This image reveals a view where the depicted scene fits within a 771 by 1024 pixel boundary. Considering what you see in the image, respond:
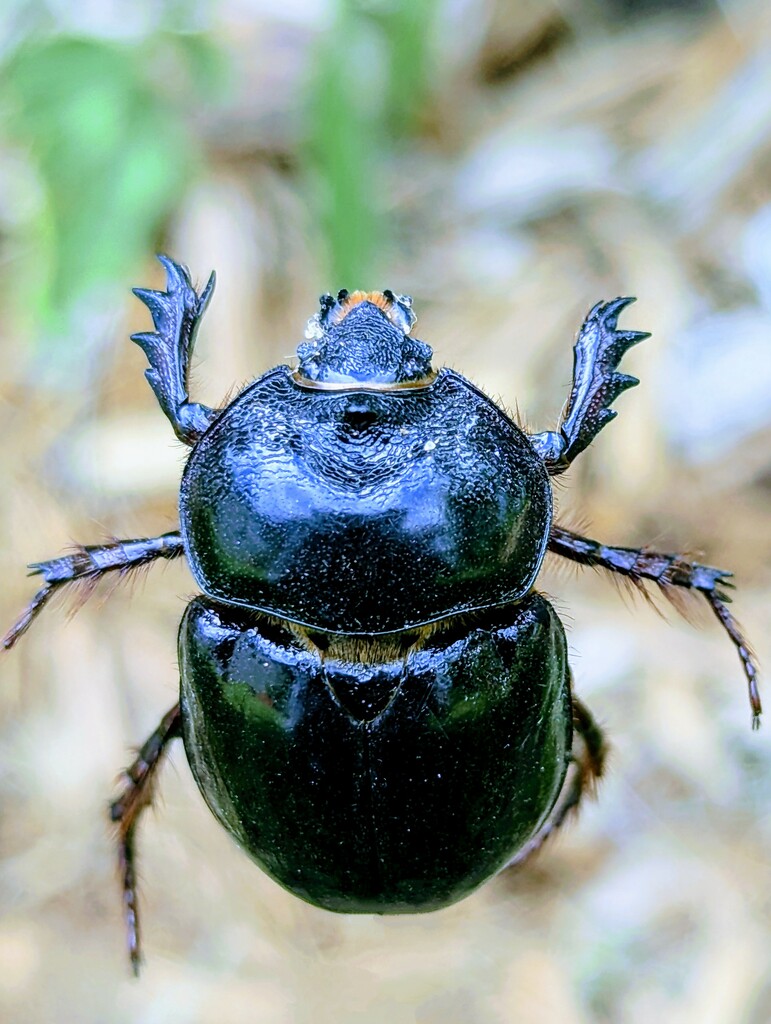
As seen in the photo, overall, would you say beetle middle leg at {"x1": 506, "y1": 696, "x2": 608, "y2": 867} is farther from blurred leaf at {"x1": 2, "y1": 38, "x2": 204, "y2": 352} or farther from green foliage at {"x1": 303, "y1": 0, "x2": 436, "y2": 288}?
blurred leaf at {"x1": 2, "y1": 38, "x2": 204, "y2": 352}

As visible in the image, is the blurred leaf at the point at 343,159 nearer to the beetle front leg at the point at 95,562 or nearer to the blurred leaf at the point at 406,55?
the blurred leaf at the point at 406,55

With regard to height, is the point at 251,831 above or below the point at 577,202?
below

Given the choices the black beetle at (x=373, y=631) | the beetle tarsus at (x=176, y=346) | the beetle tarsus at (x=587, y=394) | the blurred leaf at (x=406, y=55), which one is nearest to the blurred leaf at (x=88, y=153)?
the blurred leaf at (x=406, y=55)

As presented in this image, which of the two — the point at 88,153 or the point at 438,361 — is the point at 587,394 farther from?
the point at 438,361

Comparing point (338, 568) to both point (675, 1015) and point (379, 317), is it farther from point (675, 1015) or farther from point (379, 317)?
point (675, 1015)

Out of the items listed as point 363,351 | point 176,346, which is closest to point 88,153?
point 176,346

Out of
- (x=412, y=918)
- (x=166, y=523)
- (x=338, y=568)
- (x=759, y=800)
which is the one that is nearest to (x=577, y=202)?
(x=166, y=523)
